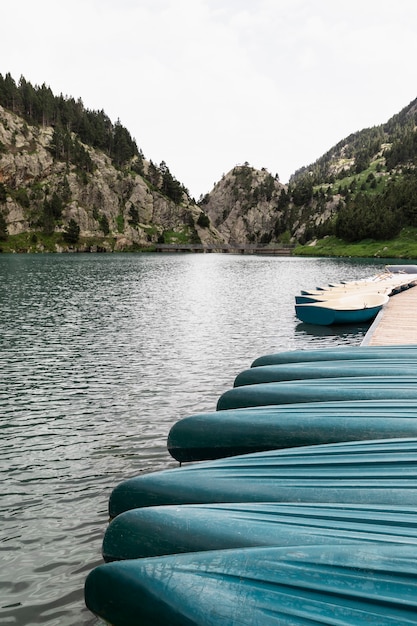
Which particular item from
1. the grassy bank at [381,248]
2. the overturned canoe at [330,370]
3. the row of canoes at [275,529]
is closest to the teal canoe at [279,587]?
the row of canoes at [275,529]

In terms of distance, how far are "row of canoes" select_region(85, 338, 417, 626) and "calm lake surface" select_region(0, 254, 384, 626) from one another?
2.15 meters

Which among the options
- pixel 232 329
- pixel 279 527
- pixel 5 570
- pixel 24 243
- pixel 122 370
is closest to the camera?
pixel 279 527

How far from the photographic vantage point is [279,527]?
5.59 meters

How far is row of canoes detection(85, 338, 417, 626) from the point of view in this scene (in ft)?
14.9

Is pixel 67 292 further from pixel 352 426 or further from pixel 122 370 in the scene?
pixel 352 426

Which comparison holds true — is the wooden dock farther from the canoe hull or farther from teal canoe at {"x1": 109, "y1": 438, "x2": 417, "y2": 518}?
teal canoe at {"x1": 109, "y1": 438, "x2": 417, "y2": 518}

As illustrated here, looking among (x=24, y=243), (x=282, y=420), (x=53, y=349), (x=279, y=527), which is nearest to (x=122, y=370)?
(x=53, y=349)

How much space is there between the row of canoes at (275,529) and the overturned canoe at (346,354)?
17.4 feet

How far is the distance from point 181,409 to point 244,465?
9742mm

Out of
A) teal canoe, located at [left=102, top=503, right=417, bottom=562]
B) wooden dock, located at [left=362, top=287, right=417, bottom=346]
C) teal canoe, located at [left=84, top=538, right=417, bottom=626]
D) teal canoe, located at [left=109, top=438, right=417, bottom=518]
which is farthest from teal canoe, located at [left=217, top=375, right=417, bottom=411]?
wooden dock, located at [left=362, top=287, right=417, bottom=346]

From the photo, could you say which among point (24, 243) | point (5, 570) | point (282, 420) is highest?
point (24, 243)

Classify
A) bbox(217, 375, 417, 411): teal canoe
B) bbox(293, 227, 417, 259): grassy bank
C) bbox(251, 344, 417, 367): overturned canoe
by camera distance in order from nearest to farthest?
1. bbox(217, 375, 417, 411): teal canoe
2. bbox(251, 344, 417, 367): overturned canoe
3. bbox(293, 227, 417, 259): grassy bank

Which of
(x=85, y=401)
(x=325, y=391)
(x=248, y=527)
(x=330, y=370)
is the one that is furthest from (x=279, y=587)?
(x=85, y=401)

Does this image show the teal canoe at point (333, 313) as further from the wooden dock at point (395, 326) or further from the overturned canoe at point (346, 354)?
the overturned canoe at point (346, 354)
